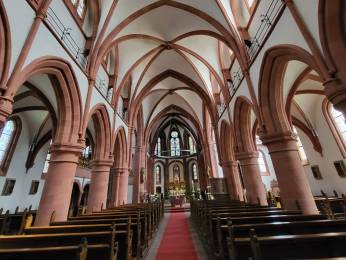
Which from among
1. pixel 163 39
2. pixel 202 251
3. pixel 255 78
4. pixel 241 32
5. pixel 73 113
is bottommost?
pixel 202 251

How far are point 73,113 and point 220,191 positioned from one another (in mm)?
10464

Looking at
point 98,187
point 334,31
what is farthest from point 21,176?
point 334,31

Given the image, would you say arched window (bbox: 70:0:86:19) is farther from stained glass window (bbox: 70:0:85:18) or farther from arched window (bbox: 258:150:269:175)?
arched window (bbox: 258:150:269:175)

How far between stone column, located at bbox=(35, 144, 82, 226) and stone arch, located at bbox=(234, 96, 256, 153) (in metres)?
7.49

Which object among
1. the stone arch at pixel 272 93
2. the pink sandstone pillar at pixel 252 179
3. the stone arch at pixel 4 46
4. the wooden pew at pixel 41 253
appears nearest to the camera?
the wooden pew at pixel 41 253

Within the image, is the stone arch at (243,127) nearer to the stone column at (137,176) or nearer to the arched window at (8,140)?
the stone column at (137,176)

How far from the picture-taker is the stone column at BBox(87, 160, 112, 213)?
29.4 ft

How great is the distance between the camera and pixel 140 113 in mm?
18672

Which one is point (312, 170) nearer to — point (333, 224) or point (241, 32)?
point (241, 32)

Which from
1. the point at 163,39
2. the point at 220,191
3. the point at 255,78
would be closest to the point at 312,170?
the point at 220,191

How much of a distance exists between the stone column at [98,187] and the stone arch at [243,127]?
6.92 m

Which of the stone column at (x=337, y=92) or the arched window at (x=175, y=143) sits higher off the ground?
the arched window at (x=175, y=143)

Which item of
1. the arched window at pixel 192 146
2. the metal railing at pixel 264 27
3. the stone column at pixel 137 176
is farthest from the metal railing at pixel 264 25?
the arched window at pixel 192 146

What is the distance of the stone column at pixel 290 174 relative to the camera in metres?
5.39
